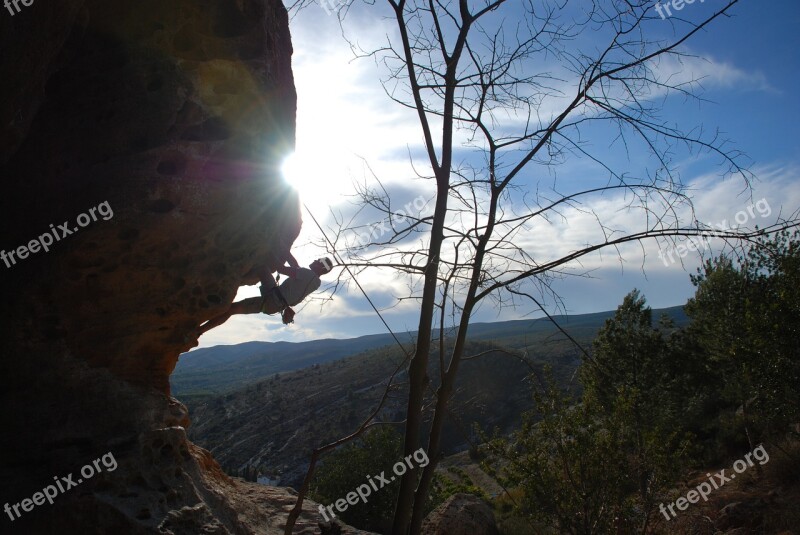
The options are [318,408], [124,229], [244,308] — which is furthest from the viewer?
[318,408]

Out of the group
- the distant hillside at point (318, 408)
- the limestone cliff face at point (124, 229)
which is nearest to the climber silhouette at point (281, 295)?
the limestone cliff face at point (124, 229)

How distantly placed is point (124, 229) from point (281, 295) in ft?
4.98

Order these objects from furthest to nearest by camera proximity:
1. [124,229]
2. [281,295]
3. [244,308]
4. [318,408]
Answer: [318,408], [244,308], [281,295], [124,229]

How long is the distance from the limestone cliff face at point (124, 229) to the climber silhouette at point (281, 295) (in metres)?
0.44

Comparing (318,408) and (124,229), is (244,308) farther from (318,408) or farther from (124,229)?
(318,408)

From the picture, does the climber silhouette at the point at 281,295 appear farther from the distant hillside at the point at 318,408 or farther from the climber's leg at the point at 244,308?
the distant hillside at the point at 318,408

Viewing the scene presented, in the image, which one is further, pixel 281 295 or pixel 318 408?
pixel 318 408

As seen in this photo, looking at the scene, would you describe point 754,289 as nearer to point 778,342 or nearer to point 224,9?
point 778,342

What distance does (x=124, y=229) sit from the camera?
157 inches

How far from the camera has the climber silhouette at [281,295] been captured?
5.04m

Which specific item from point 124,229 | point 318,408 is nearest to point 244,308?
point 124,229

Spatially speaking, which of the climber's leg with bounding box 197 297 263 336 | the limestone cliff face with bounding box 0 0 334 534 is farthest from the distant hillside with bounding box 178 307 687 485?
the limestone cliff face with bounding box 0 0 334 534

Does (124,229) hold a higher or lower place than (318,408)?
higher

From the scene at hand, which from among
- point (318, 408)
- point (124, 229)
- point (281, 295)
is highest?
point (124, 229)
